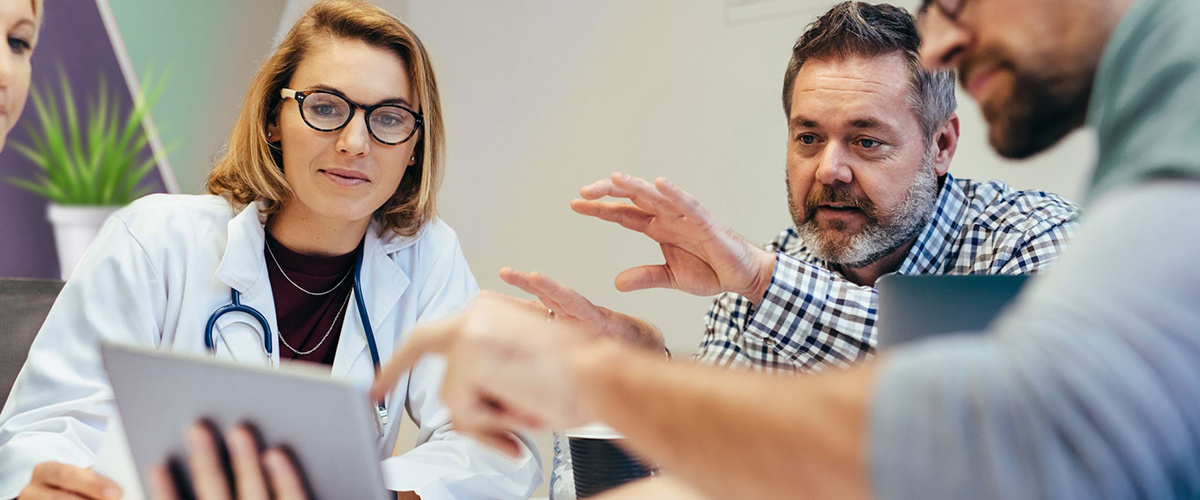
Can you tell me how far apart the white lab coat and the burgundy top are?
6 centimetres

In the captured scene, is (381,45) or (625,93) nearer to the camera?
(381,45)

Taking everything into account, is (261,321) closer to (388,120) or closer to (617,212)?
(388,120)

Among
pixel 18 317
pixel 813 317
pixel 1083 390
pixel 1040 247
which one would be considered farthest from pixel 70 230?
pixel 1083 390

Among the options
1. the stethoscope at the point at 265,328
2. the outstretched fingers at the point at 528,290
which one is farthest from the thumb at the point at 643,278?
the stethoscope at the point at 265,328

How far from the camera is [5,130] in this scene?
2.43 metres

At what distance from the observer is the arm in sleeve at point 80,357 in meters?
1.44

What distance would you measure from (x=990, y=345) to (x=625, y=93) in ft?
11.4

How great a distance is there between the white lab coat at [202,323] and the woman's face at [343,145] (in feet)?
0.41

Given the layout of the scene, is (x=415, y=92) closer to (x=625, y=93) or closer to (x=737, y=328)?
(x=737, y=328)

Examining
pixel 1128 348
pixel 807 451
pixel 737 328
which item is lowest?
pixel 737 328

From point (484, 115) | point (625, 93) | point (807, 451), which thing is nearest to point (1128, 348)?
point (807, 451)

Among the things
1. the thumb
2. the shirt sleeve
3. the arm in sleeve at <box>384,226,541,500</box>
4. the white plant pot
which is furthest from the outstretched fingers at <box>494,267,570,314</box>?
the white plant pot

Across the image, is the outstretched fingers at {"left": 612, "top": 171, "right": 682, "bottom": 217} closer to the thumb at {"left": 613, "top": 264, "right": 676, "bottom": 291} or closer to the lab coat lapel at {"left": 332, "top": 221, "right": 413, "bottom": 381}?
the thumb at {"left": 613, "top": 264, "right": 676, "bottom": 291}

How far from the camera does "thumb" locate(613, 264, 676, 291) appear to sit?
5.69 feet
